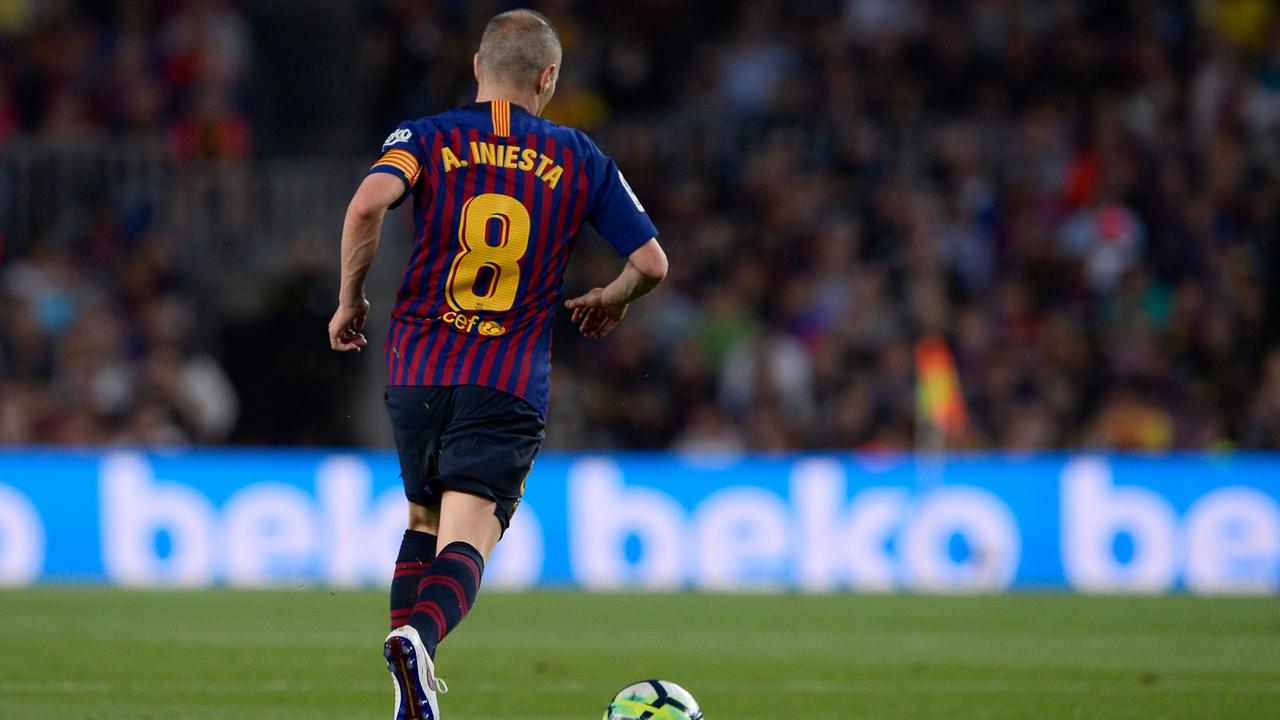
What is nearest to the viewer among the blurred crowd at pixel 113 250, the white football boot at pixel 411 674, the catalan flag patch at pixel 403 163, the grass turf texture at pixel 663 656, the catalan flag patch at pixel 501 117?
the white football boot at pixel 411 674

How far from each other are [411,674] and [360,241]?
3.85 feet

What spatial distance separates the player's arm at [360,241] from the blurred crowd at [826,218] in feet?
31.6

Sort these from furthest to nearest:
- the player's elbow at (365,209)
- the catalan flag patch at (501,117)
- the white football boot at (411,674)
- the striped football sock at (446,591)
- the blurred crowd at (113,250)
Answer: the blurred crowd at (113,250)
the catalan flag patch at (501,117)
the player's elbow at (365,209)
the striped football sock at (446,591)
the white football boot at (411,674)

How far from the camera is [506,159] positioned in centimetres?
530

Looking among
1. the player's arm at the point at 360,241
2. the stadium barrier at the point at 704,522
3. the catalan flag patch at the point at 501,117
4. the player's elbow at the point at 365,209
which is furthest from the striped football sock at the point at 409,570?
the stadium barrier at the point at 704,522

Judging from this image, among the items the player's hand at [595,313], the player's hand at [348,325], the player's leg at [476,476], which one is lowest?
the player's leg at [476,476]

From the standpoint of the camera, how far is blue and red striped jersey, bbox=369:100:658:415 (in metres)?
5.27

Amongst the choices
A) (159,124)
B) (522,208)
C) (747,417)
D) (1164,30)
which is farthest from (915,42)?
(522,208)

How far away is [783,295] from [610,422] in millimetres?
1825

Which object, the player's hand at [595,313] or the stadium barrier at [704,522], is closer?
the player's hand at [595,313]

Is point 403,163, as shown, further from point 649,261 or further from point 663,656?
point 663,656

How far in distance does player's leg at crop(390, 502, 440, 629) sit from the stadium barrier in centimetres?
794

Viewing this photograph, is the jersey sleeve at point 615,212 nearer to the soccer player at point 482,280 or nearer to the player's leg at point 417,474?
the soccer player at point 482,280

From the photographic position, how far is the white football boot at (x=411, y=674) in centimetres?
A: 477
